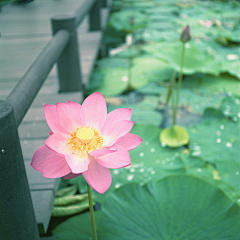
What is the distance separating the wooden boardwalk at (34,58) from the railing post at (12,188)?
20 cm

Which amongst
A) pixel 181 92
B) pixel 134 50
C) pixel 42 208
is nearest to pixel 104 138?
pixel 42 208

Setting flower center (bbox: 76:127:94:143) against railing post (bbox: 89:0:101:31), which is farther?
railing post (bbox: 89:0:101:31)

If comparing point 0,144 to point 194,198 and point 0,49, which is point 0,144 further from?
point 0,49

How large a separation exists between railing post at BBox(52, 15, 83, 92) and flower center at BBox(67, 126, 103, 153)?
98cm

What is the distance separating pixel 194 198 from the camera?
865mm

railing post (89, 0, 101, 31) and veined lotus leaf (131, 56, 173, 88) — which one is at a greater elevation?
railing post (89, 0, 101, 31)

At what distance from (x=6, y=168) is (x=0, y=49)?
167cm

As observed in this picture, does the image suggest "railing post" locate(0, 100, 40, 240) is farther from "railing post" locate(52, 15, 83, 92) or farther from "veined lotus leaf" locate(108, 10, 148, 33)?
"veined lotus leaf" locate(108, 10, 148, 33)

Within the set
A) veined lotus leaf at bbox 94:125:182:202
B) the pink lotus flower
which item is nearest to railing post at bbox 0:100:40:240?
the pink lotus flower

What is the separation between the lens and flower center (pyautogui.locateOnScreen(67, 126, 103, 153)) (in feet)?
1.58

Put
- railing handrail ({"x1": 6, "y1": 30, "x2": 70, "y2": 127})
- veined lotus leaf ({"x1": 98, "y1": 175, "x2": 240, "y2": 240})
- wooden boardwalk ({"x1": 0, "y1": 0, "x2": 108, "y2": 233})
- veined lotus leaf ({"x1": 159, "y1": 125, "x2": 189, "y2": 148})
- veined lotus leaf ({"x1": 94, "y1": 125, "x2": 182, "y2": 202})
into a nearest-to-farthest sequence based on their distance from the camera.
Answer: railing handrail ({"x1": 6, "y1": 30, "x2": 70, "y2": 127}) → veined lotus leaf ({"x1": 98, "y1": 175, "x2": 240, "y2": 240}) → wooden boardwalk ({"x1": 0, "y1": 0, "x2": 108, "y2": 233}) → veined lotus leaf ({"x1": 94, "y1": 125, "x2": 182, "y2": 202}) → veined lotus leaf ({"x1": 159, "y1": 125, "x2": 189, "y2": 148})

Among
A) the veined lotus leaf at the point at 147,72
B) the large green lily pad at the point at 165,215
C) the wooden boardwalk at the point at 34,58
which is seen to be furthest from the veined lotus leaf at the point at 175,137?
the veined lotus leaf at the point at 147,72

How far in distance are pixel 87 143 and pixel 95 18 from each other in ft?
7.75

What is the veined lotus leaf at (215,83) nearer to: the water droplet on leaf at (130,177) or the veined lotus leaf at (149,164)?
the veined lotus leaf at (149,164)
